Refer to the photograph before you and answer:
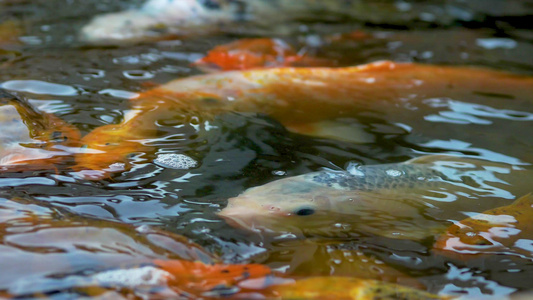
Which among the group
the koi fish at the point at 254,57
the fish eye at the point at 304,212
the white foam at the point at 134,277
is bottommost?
the fish eye at the point at 304,212

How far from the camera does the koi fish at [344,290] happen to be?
61.3 inches

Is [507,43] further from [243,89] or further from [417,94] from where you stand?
[243,89]

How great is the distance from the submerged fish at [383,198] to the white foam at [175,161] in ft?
1.16

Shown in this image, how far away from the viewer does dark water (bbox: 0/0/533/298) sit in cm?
181

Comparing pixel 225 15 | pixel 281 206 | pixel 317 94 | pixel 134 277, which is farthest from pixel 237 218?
pixel 225 15

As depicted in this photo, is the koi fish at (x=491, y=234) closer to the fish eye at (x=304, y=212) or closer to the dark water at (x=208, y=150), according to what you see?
the dark water at (x=208, y=150)

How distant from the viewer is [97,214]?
1878 millimetres

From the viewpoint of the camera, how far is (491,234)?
203 centimetres

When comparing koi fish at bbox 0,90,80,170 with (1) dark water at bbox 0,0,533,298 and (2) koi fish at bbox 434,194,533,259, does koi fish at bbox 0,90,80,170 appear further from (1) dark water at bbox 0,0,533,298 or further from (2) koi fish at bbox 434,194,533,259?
(2) koi fish at bbox 434,194,533,259

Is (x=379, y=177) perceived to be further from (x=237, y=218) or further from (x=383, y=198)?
(x=237, y=218)

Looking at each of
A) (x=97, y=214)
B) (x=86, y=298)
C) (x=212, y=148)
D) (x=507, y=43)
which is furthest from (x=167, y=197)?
(x=507, y=43)

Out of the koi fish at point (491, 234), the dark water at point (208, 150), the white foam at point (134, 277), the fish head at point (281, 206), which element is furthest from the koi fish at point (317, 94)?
the white foam at point (134, 277)

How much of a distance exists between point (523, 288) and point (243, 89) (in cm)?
215

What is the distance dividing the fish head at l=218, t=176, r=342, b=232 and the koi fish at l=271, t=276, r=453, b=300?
0.38 meters
